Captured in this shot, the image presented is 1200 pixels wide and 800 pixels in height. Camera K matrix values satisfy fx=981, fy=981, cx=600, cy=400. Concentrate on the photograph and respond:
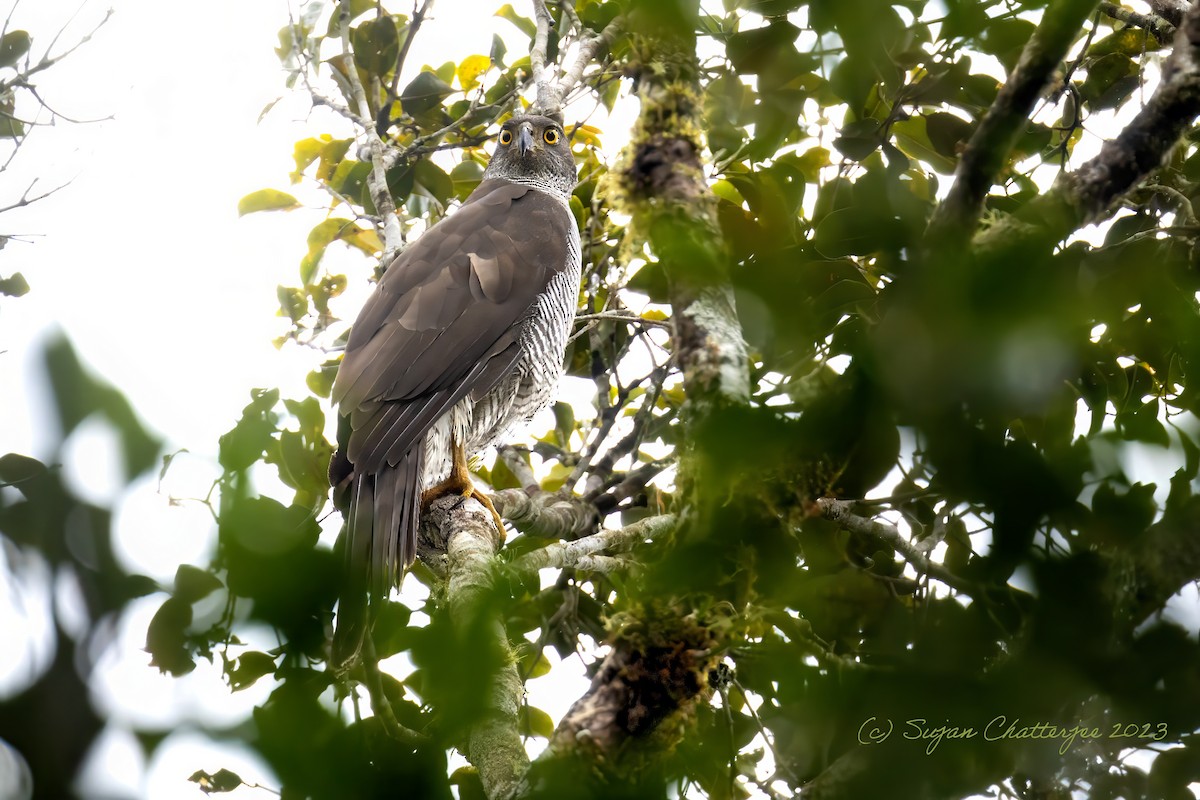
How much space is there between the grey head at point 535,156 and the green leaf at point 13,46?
85.2 inches

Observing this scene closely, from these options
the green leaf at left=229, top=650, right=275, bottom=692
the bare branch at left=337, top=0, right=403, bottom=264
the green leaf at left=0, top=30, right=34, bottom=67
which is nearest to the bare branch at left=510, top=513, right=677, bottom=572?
the green leaf at left=229, top=650, right=275, bottom=692

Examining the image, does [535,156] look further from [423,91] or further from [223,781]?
[223,781]

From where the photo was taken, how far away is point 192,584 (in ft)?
2.53

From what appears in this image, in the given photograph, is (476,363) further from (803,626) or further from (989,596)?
(989,596)

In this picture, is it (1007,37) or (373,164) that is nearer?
(1007,37)

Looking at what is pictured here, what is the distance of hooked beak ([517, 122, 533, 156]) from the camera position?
191 inches

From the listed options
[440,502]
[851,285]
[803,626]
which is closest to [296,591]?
[803,626]

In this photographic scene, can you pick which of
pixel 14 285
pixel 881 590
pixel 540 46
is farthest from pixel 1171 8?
pixel 14 285

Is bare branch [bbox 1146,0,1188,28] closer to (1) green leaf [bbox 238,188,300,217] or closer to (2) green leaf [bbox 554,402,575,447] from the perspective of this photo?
(2) green leaf [bbox 554,402,575,447]

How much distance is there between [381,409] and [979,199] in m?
2.89

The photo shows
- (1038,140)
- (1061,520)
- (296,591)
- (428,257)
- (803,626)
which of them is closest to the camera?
(296,591)

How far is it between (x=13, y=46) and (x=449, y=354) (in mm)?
2339

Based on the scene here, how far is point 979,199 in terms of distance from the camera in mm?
1186

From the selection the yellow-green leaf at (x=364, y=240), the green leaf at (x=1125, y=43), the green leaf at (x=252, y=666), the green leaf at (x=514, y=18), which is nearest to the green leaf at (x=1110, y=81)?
the green leaf at (x=1125, y=43)
